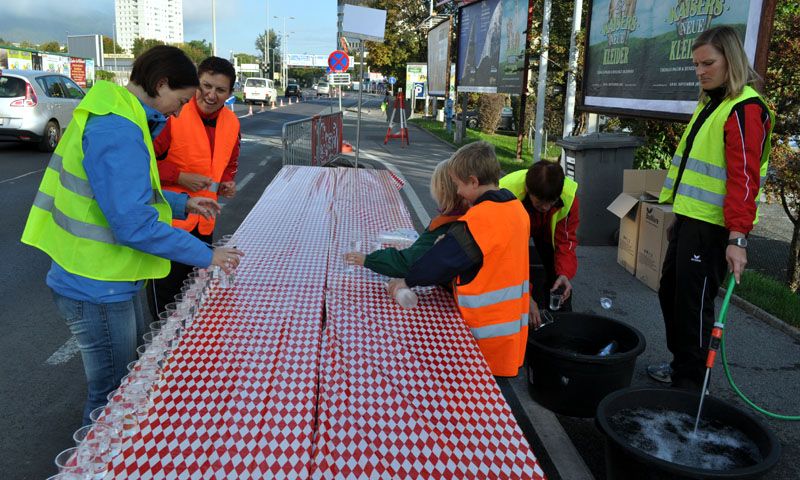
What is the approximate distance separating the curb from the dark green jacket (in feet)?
11.7

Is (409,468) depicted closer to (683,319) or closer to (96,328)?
(96,328)

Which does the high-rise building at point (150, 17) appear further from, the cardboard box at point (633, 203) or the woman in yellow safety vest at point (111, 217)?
the woman in yellow safety vest at point (111, 217)

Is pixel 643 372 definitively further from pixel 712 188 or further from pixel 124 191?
pixel 124 191

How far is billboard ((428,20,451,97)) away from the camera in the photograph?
21.7 metres

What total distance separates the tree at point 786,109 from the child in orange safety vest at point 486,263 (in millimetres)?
4522

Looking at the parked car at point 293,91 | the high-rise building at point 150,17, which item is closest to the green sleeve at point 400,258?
the parked car at point 293,91

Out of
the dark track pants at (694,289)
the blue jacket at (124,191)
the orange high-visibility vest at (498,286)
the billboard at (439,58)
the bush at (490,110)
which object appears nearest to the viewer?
the blue jacket at (124,191)

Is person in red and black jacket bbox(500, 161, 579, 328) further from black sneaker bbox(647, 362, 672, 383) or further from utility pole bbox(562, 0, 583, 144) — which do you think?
utility pole bbox(562, 0, 583, 144)

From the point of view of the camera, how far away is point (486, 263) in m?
2.85

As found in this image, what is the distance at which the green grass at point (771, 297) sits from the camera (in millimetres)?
5414

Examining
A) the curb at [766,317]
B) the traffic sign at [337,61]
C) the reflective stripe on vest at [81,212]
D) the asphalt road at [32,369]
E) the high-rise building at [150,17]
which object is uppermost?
the high-rise building at [150,17]

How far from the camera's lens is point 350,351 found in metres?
2.43

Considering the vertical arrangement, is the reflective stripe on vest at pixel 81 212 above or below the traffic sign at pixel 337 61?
below

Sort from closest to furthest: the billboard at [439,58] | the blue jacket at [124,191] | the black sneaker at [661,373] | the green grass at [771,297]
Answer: the blue jacket at [124,191]
the black sneaker at [661,373]
the green grass at [771,297]
the billboard at [439,58]
